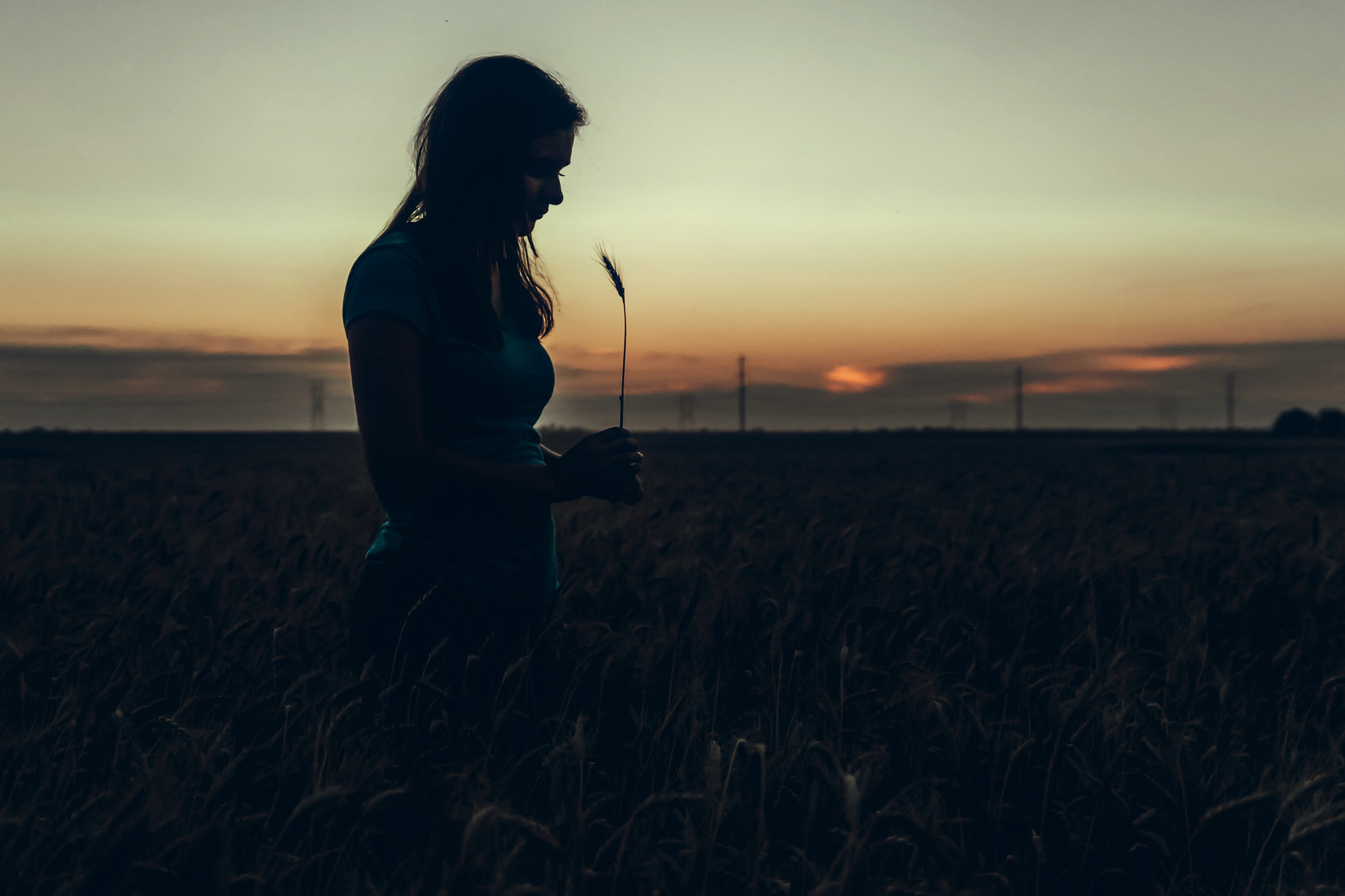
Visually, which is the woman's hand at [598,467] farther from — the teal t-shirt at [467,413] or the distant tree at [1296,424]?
the distant tree at [1296,424]

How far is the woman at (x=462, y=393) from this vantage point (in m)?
1.83

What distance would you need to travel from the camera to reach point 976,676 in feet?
10.7

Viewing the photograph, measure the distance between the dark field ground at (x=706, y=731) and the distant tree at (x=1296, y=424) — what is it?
237 ft

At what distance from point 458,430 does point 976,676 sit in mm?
2135

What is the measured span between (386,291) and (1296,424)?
78.9 meters

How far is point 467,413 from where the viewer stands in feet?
6.54

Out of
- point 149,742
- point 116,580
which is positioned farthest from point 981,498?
point 149,742

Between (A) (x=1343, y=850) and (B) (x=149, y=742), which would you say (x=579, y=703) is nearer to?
(B) (x=149, y=742)

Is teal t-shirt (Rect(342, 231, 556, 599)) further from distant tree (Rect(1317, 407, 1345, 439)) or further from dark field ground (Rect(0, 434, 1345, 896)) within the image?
distant tree (Rect(1317, 407, 1345, 439))

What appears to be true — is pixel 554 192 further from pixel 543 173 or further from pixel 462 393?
pixel 462 393

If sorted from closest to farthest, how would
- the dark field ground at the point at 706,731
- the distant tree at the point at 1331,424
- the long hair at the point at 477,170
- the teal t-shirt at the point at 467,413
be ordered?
the dark field ground at the point at 706,731
the teal t-shirt at the point at 467,413
the long hair at the point at 477,170
the distant tree at the point at 1331,424

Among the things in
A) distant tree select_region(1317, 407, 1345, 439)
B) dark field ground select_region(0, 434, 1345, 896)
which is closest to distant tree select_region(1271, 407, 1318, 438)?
distant tree select_region(1317, 407, 1345, 439)

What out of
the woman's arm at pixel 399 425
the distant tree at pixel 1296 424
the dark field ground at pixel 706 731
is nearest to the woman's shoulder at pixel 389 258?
the woman's arm at pixel 399 425

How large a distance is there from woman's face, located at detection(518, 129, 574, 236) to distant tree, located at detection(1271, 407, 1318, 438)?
75.2 m
